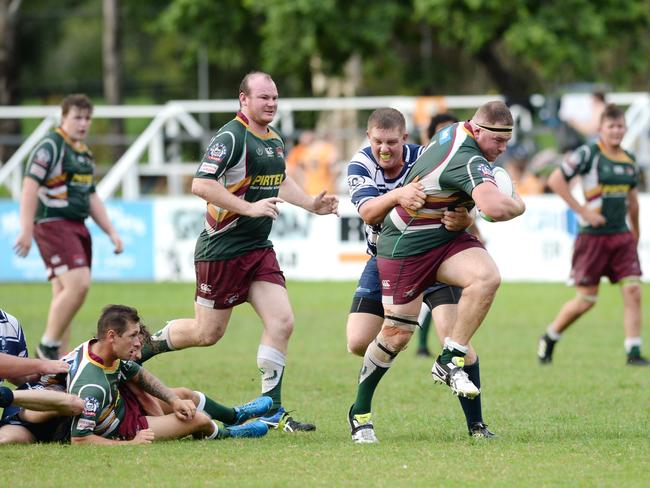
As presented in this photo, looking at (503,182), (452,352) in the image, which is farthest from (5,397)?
(503,182)

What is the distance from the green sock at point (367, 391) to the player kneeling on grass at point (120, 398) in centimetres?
71

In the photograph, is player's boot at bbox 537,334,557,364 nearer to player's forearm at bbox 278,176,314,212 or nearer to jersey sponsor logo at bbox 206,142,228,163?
player's forearm at bbox 278,176,314,212

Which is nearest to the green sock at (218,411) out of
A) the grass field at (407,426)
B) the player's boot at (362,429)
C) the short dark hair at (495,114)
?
the grass field at (407,426)

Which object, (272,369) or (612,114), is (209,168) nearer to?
(272,369)

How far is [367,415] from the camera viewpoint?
7941 millimetres

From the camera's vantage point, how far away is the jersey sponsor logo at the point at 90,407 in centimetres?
739

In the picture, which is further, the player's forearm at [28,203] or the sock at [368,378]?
the player's forearm at [28,203]

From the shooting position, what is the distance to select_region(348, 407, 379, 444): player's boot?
308 inches

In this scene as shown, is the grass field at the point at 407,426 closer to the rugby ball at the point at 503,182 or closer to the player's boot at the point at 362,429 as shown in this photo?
the player's boot at the point at 362,429

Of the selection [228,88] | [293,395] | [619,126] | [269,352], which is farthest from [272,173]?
[228,88]

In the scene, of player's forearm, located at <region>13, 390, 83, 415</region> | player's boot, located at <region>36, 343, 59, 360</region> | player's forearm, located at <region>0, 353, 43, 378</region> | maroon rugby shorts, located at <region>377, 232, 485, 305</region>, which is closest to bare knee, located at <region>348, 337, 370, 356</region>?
maroon rugby shorts, located at <region>377, 232, 485, 305</region>

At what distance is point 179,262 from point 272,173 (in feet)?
42.3

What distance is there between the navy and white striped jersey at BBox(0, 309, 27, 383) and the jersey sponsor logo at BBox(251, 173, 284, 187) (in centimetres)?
181

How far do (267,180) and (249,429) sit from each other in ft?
5.49
